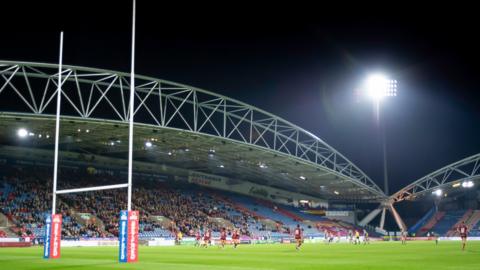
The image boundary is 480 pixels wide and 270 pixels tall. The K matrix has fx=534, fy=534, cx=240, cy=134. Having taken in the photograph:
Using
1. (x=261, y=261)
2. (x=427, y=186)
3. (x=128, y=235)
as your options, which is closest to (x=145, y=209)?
(x=427, y=186)

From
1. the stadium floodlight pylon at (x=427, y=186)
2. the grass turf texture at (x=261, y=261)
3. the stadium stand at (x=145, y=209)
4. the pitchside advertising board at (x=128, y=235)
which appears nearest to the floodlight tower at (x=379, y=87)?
the stadium floodlight pylon at (x=427, y=186)

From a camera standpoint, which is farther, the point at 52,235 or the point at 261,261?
the point at 52,235

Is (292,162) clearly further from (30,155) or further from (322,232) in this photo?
(30,155)

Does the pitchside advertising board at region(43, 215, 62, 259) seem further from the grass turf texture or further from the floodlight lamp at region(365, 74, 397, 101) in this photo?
the floodlight lamp at region(365, 74, 397, 101)

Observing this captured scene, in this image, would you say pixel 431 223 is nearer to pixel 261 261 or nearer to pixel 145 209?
pixel 145 209

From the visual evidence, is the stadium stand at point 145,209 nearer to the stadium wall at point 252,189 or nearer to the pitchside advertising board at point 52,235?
the stadium wall at point 252,189

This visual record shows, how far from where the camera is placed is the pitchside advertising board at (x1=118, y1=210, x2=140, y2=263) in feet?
71.4

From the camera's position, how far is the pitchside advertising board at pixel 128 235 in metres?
21.8

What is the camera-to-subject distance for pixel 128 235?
2178 centimetres

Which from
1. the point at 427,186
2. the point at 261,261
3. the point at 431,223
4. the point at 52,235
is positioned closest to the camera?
the point at 261,261

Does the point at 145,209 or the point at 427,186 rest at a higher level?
the point at 427,186

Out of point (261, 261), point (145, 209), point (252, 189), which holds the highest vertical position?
point (252, 189)

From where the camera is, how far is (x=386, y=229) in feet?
324

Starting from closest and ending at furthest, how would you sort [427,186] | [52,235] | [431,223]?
1. [52,235]
2. [427,186]
3. [431,223]
